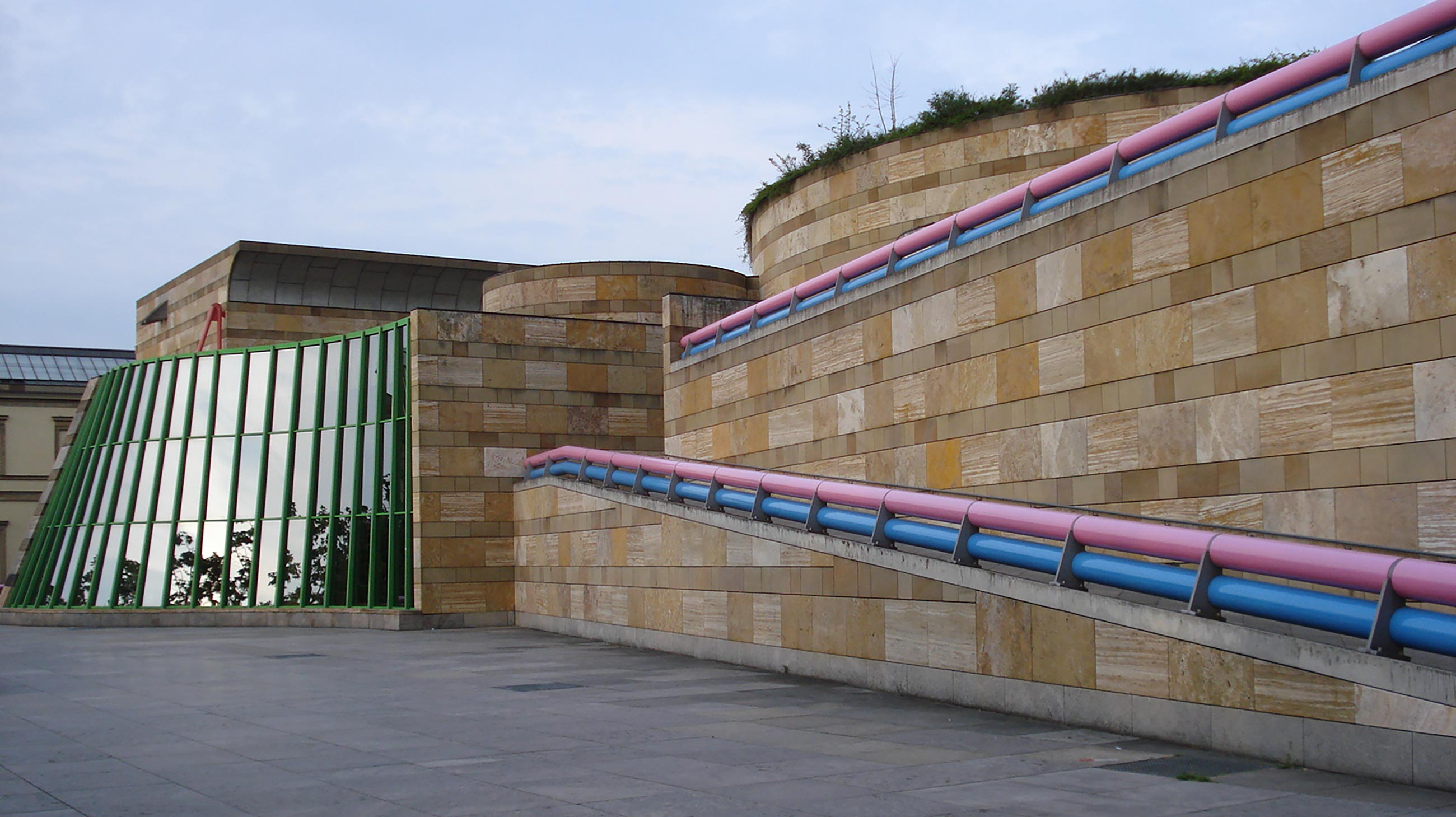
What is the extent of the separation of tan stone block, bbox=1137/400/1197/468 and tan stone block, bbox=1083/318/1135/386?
57cm

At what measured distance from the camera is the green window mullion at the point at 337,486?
28.7 metres

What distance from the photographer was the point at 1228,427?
1296cm

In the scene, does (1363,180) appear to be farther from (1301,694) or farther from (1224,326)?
(1301,694)

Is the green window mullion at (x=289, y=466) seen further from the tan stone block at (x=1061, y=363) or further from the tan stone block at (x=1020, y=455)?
the tan stone block at (x=1061, y=363)

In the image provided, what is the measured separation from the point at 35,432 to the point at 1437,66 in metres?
62.4

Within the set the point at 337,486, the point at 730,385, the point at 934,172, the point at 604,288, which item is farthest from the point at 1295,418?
the point at 604,288

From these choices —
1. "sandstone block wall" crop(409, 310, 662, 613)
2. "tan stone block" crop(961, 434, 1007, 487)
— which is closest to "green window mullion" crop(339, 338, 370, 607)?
"sandstone block wall" crop(409, 310, 662, 613)

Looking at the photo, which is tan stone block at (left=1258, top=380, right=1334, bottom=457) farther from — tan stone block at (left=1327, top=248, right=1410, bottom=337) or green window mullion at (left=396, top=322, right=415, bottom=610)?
green window mullion at (left=396, top=322, right=415, bottom=610)

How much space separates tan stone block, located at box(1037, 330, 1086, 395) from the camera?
15.1 metres

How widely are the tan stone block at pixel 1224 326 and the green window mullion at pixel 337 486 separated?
2034 centimetres

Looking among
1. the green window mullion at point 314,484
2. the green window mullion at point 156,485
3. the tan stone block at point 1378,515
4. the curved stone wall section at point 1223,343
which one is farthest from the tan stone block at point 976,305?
the green window mullion at point 156,485

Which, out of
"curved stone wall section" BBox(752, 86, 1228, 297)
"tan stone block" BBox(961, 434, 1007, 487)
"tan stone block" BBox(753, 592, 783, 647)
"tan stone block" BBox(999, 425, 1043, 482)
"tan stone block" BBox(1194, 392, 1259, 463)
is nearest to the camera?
"tan stone block" BBox(1194, 392, 1259, 463)

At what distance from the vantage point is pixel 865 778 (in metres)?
10.1

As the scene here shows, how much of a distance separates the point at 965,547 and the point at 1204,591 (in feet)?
10.6
